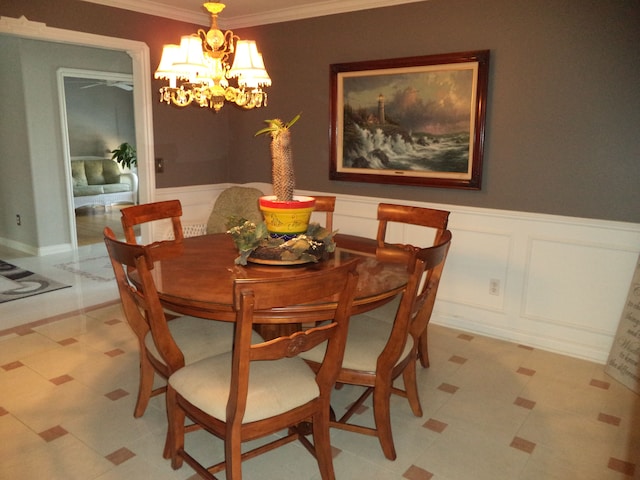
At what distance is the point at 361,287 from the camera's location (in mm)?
2098

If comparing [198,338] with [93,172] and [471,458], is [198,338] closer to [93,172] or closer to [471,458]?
[471,458]

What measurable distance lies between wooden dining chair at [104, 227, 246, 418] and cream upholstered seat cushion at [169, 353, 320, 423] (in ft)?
0.56

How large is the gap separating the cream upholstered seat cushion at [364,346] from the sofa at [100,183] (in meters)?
7.04

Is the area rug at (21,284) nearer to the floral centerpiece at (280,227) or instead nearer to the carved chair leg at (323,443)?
the floral centerpiece at (280,227)

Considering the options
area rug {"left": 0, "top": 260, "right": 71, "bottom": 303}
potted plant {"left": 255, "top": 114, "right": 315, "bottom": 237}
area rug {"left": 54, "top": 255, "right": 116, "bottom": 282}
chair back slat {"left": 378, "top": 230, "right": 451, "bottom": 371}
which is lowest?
area rug {"left": 0, "top": 260, "right": 71, "bottom": 303}

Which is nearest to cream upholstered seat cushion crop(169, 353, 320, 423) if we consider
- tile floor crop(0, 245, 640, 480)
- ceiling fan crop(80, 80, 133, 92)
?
tile floor crop(0, 245, 640, 480)

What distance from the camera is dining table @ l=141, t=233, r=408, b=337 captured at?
74.8 inches

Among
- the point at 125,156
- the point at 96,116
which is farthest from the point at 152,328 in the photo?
the point at 96,116

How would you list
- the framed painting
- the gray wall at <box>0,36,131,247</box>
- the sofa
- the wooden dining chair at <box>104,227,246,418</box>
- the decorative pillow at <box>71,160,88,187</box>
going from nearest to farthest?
the wooden dining chair at <box>104,227,246,418</box>
the framed painting
the gray wall at <box>0,36,131,247</box>
the sofa
the decorative pillow at <box>71,160,88,187</box>

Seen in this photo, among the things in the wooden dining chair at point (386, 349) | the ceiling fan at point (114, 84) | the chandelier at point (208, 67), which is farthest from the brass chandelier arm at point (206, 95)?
the ceiling fan at point (114, 84)

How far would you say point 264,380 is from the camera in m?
1.85

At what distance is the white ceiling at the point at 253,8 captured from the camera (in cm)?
393

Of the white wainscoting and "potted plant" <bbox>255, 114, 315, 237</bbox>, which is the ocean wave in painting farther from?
"potted plant" <bbox>255, 114, 315, 237</bbox>

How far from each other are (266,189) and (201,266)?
8.20 ft
